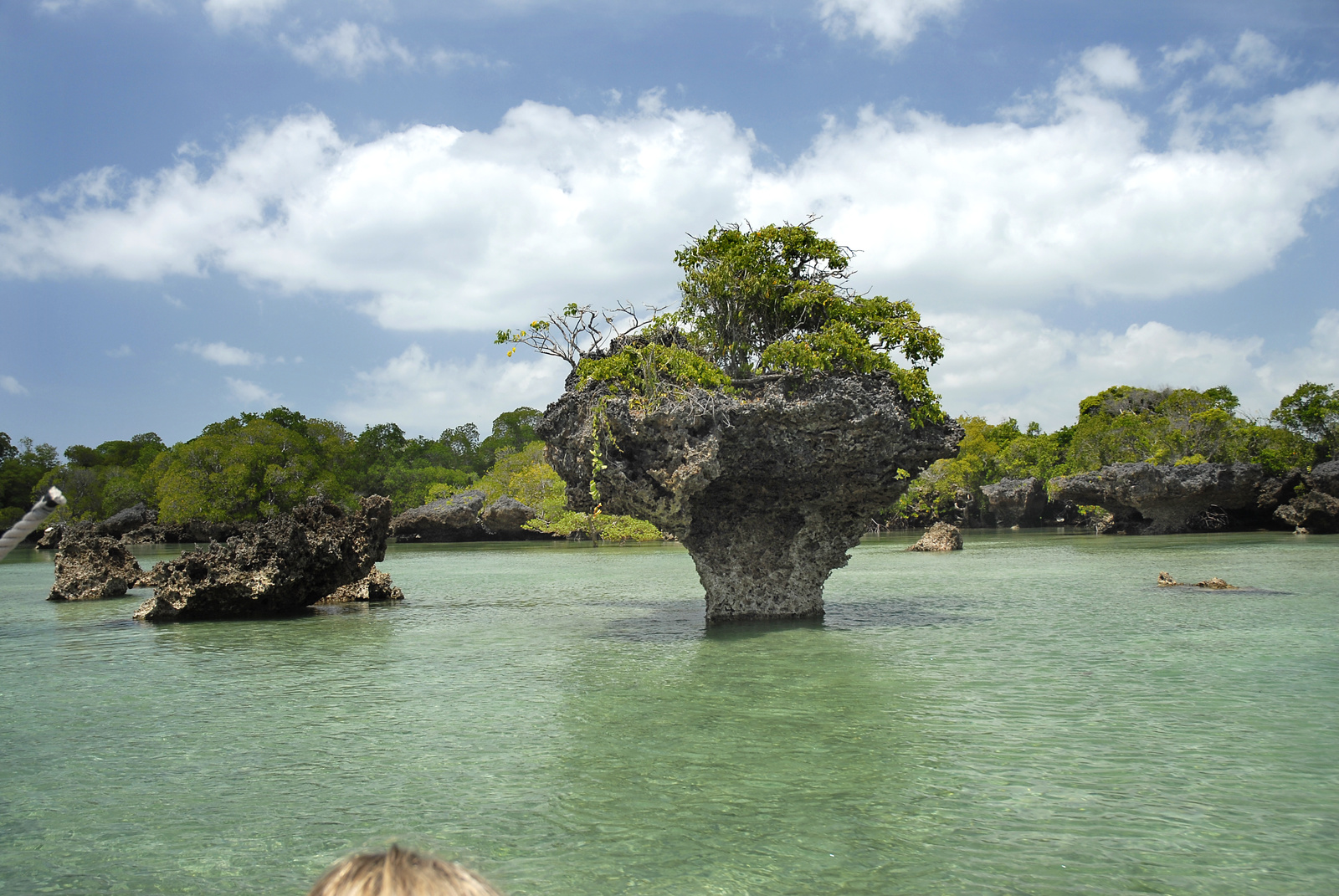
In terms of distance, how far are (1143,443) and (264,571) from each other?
49969mm

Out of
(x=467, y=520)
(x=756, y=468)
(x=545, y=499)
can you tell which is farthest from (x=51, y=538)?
(x=756, y=468)

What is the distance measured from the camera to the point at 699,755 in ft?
20.5

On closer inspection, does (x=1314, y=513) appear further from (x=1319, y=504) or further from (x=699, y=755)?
(x=699, y=755)

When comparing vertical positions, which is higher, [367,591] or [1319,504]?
[1319,504]

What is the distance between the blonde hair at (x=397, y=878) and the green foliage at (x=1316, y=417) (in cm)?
5243

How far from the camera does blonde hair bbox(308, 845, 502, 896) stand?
1159 mm

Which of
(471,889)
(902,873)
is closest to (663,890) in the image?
(902,873)

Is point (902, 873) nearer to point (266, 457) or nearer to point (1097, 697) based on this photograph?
point (1097, 697)

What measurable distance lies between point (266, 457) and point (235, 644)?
42069 mm

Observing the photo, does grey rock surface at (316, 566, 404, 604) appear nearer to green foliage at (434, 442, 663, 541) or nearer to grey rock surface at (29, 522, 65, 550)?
green foliage at (434, 442, 663, 541)

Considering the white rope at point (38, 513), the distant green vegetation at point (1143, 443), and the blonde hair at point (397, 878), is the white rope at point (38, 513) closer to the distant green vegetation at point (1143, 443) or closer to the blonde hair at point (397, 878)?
the blonde hair at point (397, 878)

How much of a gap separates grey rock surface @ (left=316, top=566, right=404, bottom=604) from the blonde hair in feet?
55.6

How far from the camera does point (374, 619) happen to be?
1486 centimetres

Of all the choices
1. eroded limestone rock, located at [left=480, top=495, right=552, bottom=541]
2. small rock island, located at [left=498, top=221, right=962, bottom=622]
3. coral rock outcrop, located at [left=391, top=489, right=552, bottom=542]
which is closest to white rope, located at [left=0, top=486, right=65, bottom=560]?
small rock island, located at [left=498, top=221, right=962, bottom=622]
